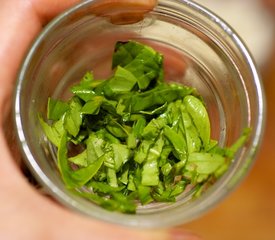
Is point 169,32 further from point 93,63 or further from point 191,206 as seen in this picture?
point 191,206

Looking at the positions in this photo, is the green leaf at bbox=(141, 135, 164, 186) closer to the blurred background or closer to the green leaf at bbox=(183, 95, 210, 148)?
the green leaf at bbox=(183, 95, 210, 148)

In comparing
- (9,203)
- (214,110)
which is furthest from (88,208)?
(214,110)

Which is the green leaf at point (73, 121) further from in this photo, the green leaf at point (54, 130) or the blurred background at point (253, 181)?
the blurred background at point (253, 181)

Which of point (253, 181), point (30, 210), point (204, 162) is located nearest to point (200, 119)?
point (204, 162)

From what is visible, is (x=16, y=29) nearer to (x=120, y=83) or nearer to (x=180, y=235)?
(x=120, y=83)

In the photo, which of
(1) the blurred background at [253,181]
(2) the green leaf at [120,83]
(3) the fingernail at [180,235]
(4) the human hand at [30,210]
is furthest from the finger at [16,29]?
(1) the blurred background at [253,181]
